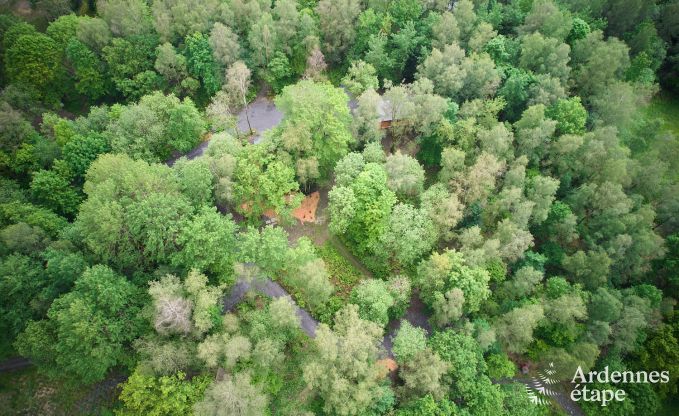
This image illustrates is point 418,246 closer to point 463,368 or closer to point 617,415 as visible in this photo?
point 463,368

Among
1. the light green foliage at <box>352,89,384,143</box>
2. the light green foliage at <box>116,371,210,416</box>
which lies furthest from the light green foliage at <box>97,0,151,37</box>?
the light green foliage at <box>116,371,210,416</box>

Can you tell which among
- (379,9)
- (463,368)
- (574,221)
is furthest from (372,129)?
(463,368)

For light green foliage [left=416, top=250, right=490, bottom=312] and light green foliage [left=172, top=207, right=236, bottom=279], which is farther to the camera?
light green foliage [left=416, top=250, right=490, bottom=312]

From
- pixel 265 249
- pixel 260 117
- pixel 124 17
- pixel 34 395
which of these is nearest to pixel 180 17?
pixel 124 17

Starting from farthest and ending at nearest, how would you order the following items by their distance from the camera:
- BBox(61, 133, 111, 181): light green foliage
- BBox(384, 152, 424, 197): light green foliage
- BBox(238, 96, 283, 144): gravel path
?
1. BBox(238, 96, 283, 144): gravel path
2. BBox(61, 133, 111, 181): light green foliage
3. BBox(384, 152, 424, 197): light green foliage

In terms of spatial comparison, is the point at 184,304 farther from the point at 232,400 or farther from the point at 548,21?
the point at 548,21

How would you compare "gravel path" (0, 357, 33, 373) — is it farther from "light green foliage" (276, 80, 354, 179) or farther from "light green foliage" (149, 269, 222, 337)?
"light green foliage" (276, 80, 354, 179)
